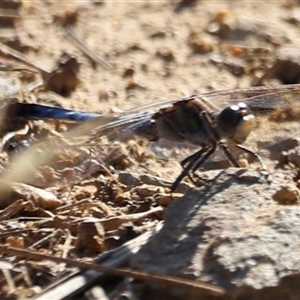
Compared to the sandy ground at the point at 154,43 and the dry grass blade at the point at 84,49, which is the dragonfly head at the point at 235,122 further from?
the dry grass blade at the point at 84,49

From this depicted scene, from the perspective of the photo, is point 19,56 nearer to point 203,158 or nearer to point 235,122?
point 203,158

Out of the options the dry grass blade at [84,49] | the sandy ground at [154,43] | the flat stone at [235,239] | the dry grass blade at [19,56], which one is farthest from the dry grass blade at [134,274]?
the dry grass blade at [84,49]

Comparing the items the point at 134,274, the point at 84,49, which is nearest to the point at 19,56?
the point at 84,49

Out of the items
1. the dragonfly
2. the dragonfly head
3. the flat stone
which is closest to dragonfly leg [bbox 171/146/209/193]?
the dragonfly

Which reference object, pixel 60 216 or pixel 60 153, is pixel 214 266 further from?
pixel 60 153

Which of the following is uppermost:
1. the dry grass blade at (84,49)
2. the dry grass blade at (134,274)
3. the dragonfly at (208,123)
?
the dry grass blade at (84,49)

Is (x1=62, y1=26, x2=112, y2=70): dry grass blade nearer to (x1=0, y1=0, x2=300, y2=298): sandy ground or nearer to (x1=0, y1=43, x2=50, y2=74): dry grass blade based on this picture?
(x1=0, y1=0, x2=300, y2=298): sandy ground

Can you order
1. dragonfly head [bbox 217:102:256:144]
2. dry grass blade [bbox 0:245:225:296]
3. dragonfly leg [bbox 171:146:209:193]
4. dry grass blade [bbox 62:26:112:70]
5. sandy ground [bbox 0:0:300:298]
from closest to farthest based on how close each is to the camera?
dry grass blade [bbox 0:245:225:296] → dragonfly head [bbox 217:102:256:144] → dragonfly leg [bbox 171:146:209:193] → sandy ground [bbox 0:0:300:298] → dry grass blade [bbox 62:26:112:70]
